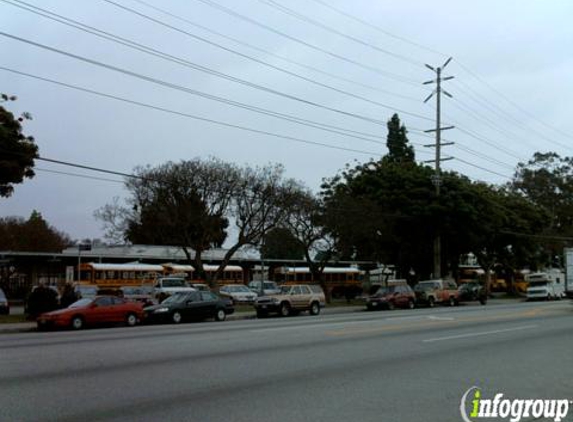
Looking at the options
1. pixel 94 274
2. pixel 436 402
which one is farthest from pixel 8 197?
pixel 436 402

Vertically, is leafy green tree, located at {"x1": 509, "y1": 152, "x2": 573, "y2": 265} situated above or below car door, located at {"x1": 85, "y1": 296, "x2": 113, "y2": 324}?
above

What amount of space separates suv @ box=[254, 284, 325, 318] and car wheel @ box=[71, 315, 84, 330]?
975 centimetres

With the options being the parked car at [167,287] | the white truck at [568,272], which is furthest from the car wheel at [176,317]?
the white truck at [568,272]

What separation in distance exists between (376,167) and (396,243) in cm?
699

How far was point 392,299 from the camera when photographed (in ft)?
129

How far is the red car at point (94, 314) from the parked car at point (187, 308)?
0.77m

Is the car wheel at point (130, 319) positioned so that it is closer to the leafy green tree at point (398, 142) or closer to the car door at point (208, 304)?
the car door at point (208, 304)

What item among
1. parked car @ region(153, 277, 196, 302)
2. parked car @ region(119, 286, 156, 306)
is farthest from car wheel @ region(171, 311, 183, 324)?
parked car @ region(153, 277, 196, 302)

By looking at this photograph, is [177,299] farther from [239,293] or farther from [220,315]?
[239,293]

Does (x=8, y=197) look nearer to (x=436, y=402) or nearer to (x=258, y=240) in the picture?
(x=258, y=240)

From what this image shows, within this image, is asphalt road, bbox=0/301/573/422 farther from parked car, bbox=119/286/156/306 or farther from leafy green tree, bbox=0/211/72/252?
leafy green tree, bbox=0/211/72/252

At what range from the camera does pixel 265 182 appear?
44.2m

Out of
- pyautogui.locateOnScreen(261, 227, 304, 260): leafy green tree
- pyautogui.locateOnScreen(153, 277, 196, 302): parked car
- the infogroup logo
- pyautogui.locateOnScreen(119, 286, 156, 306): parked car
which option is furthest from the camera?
pyautogui.locateOnScreen(261, 227, 304, 260): leafy green tree

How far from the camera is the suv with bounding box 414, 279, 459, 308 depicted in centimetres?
4272
